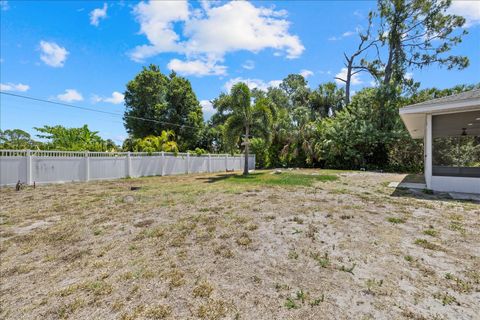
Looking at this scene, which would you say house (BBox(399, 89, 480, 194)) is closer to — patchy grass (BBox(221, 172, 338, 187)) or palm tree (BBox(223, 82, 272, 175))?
patchy grass (BBox(221, 172, 338, 187))

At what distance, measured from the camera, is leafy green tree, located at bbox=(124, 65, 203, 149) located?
23.6 metres

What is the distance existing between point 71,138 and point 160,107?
968cm

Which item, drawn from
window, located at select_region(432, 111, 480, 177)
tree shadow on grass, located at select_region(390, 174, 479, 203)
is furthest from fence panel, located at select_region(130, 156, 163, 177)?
window, located at select_region(432, 111, 480, 177)

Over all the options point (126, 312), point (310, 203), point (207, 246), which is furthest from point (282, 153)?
point (126, 312)

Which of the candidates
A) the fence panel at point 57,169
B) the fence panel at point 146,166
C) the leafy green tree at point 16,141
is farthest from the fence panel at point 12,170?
the fence panel at point 146,166

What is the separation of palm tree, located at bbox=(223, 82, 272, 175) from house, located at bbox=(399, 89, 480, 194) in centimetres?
633

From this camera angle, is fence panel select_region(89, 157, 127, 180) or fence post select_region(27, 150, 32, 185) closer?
fence post select_region(27, 150, 32, 185)

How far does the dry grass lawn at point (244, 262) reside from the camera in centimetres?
221

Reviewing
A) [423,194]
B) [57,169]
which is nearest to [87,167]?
[57,169]

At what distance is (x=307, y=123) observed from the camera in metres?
20.9

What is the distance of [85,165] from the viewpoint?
1148 centimetres

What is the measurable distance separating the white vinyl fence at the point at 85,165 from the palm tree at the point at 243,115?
464 cm

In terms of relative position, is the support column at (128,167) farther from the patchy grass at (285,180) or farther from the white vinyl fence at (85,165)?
the patchy grass at (285,180)

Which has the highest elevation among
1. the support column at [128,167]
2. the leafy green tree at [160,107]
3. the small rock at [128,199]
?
the leafy green tree at [160,107]
